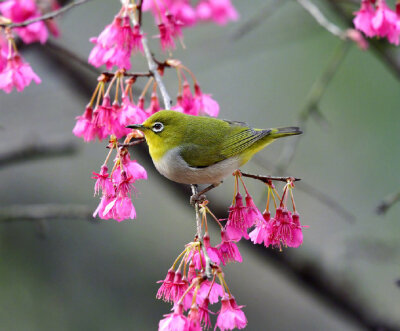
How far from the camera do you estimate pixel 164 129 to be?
2482 mm

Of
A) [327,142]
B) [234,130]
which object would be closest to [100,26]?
[327,142]

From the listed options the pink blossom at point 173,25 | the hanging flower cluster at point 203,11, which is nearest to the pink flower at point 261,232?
the pink blossom at point 173,25

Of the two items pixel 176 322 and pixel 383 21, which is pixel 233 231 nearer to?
pixel 176 322

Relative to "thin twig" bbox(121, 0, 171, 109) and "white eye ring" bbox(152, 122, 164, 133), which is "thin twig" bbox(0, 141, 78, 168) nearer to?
"white eye ring" bbox(152, 122, 164, 133)

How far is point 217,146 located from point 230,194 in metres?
2.14

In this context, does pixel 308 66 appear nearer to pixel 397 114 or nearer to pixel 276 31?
pixel 397 114

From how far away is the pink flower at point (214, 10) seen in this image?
4152 millimetres

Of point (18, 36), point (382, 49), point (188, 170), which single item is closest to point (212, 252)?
point (188, 170)

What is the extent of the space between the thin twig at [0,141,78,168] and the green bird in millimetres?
1010

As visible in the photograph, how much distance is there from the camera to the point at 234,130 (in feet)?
8.66

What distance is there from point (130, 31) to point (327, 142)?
5.14m

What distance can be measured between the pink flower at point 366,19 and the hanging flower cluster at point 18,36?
158 centimetres

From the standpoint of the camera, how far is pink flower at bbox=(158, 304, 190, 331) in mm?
1581

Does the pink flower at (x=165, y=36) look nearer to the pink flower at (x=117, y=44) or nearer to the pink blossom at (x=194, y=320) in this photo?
the pink flower at (x=117, y=44)
